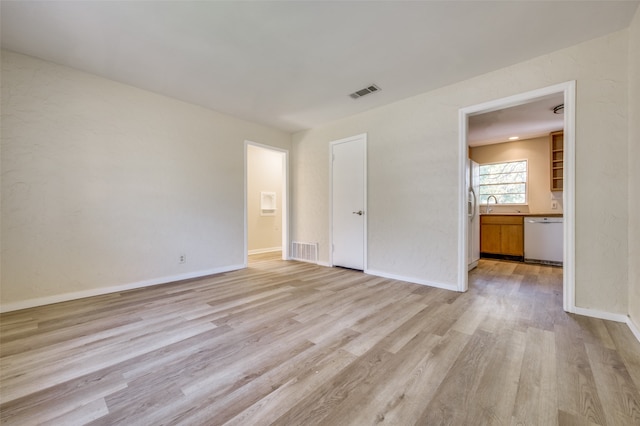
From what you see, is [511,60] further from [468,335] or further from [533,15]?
[468,335]

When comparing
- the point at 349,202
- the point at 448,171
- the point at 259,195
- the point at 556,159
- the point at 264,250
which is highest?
the point at 556,159

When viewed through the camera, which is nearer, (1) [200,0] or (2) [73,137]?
(1) [200,0]

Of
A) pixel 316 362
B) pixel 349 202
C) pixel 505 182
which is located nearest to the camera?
pixel 316 362

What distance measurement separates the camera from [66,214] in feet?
8.98

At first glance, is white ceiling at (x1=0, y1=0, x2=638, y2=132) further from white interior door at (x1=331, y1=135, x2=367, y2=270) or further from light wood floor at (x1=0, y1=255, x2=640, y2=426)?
light wood floor at (x1=0, y1=255, x2=640, y2=426)

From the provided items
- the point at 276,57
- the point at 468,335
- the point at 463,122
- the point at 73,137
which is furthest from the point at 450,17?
the point at 73,137

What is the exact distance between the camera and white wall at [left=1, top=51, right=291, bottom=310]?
8.20ft

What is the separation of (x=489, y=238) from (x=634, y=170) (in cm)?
349

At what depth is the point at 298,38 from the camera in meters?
2.27

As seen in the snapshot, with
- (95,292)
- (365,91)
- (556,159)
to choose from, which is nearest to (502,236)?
(556,159)

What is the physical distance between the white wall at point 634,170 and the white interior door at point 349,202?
106 inches

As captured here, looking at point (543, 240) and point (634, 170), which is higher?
point (634, 170)

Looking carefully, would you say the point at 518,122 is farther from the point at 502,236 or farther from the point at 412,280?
the point at 412,280

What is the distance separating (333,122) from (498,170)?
4265 millimetres
